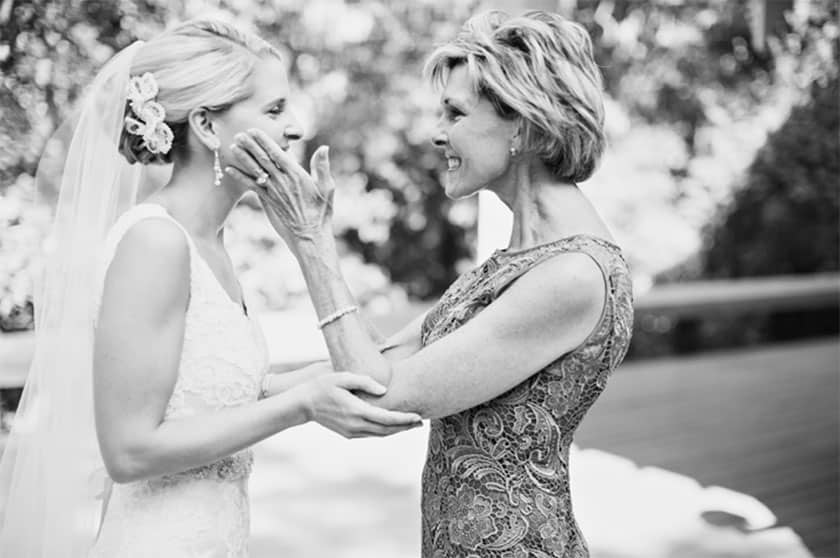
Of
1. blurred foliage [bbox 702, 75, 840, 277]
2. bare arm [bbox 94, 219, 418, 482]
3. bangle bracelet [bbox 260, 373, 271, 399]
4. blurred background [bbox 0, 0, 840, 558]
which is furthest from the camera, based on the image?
blurred foliage [bbox 702, 75, 840, 277]

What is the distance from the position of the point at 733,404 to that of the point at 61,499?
223 inches

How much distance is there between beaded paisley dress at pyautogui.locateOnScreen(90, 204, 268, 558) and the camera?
5.69ft

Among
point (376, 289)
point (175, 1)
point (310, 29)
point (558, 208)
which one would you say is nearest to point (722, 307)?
point (376, 289)

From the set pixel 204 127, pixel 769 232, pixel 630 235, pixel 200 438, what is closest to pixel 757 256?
pixel 769 232

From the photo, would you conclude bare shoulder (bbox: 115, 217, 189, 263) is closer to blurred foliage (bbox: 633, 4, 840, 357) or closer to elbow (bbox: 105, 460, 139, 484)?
elbow (bbox: 105, 460, 139, 484)

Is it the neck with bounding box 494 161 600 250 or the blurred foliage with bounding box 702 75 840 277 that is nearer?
the neck with bounding box 494 161 600 250

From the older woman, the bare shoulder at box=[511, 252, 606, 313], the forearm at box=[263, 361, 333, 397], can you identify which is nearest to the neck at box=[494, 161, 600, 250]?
the older woman

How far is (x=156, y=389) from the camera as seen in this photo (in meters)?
1.64

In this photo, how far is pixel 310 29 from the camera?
643 centimetres

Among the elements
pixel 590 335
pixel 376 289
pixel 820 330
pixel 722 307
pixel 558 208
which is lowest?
pixel 590 335

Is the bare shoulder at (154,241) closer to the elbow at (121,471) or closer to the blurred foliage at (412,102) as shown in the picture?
the elbow at (121,471)

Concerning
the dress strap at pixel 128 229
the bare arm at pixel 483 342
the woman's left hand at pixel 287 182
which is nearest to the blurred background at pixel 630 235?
the woman's left hand at pixel 287 182

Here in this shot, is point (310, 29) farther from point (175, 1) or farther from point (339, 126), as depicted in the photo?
point (175, 1)

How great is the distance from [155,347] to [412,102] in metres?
7.43
